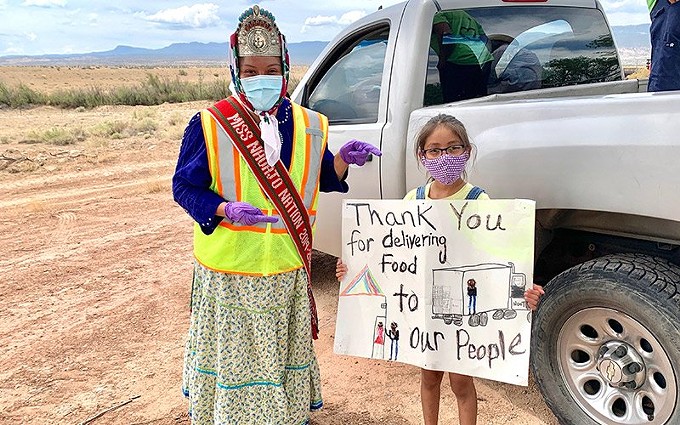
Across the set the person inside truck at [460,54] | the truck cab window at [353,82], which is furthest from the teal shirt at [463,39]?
the truck cab window at [353,82]

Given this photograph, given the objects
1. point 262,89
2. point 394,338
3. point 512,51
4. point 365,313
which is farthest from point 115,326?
point 512,51

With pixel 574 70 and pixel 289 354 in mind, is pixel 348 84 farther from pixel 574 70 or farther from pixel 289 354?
pixel 289 354

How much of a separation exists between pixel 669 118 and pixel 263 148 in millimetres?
1480

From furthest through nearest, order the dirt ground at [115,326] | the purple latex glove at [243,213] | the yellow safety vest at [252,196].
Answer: the dirt ground at [115,326] → the yellow safety vest at [252,196] → the purple latex glove at [243,213]

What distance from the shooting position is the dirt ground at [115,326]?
10.7 feet

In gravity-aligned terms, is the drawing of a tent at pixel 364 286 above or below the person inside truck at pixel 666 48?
below

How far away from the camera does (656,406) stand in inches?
95.8

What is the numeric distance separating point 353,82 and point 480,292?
1965mm

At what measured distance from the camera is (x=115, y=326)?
14.5 ft

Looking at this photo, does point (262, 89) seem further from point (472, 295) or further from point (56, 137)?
point (56, 137)

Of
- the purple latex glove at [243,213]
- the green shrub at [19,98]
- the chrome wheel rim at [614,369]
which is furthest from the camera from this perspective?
the green shrub at [19,98]

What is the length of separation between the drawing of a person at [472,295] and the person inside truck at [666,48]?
192cm

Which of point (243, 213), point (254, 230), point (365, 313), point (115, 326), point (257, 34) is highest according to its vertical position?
point (257, 34)

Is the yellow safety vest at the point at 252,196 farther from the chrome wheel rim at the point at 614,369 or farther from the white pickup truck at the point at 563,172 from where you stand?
the chrome wheel rim at the point at 614,369
